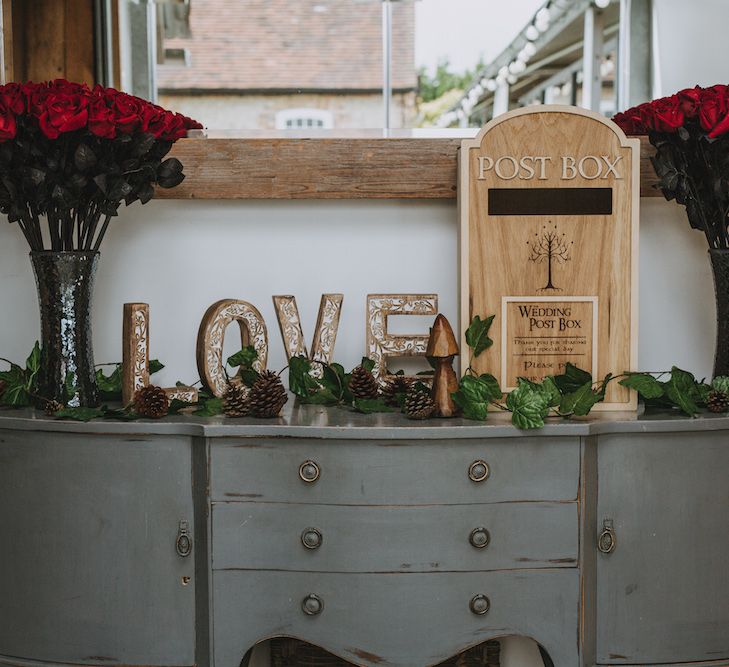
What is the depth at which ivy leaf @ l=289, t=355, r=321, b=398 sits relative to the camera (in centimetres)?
125

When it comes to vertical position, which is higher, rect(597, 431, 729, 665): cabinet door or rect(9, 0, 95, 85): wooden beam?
rect(9, 0, 95, 85): wooden beam

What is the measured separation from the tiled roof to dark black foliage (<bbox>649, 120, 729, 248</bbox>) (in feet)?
17.5

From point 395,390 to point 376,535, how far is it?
0.25 meters

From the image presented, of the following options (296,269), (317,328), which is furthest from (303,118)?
(317,328)

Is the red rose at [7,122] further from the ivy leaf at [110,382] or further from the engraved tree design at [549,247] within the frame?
the engraved tree design at [549,247]

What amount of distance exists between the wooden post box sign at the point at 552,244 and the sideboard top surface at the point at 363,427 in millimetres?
126

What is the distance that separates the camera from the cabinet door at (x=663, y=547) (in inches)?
43.5

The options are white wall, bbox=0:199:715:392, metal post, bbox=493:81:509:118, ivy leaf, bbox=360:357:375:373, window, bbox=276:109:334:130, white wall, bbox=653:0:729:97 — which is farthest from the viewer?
window, bbox=276:109:334:130

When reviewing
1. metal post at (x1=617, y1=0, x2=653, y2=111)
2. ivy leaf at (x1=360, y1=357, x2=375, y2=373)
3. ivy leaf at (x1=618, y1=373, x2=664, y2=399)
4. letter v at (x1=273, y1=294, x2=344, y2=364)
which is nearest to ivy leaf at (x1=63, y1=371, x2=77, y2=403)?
letter v at (x1=273, y1=294, x2=344, y2=364)

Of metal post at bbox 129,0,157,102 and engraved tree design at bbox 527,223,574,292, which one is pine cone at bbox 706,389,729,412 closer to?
engraved tree design at bbox 527,223,574,292

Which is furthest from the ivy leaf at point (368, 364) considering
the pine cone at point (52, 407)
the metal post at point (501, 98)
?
the metal post at point (501, 98)

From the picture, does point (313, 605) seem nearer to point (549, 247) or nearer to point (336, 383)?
point (336, 383)

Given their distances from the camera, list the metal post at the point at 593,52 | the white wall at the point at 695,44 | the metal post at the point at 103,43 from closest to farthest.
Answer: the white wall at the point at 695,44
the metal post at the point at 103,43
the metal post at the point at 593,52

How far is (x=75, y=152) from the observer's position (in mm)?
1105
